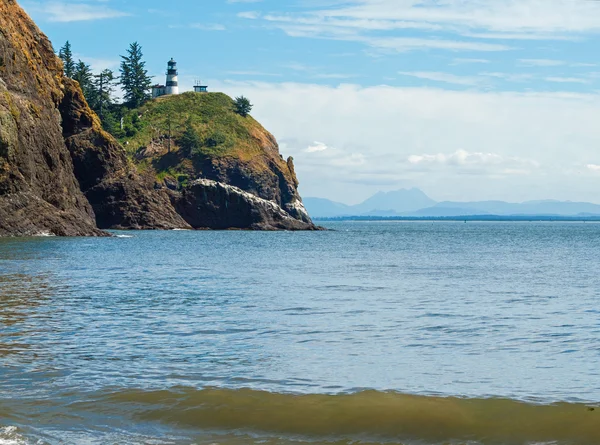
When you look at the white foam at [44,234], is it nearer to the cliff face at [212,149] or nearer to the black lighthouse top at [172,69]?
the cliff face at [212,149]

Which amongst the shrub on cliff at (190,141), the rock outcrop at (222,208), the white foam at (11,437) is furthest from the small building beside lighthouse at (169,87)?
the white foam at (11,437)

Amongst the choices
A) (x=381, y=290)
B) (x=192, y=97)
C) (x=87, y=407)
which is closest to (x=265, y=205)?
(x=192, y=97)

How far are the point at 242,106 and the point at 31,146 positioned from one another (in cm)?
9436

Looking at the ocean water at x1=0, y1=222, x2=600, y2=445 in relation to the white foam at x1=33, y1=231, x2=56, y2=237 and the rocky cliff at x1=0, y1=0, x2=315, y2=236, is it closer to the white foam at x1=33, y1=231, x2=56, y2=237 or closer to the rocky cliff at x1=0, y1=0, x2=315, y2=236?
the white foam at x1=33, y1=231, x2=56, y2=237

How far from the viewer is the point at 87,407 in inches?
453

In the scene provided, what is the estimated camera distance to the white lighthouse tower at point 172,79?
564ft

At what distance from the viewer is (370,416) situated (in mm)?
11234

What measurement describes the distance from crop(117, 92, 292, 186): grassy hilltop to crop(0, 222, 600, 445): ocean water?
110 m

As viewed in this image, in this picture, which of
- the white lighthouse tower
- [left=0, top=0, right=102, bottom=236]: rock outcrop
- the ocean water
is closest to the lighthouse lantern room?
the white lighthouse tower

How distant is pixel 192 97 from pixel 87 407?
163 m

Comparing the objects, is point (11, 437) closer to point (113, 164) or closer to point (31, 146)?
point (31, 146)

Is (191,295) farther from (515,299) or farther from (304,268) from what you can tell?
(304,268)

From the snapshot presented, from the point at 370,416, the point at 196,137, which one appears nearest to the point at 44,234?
the point at 370,416

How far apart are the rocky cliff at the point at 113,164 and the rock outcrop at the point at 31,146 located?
0.12 metres
